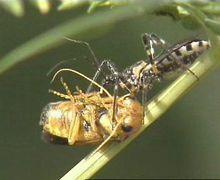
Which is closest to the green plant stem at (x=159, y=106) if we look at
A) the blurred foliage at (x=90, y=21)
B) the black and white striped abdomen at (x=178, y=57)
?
the blurred foliage at (x=90, y=21)

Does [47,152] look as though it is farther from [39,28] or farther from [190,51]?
[190,51]

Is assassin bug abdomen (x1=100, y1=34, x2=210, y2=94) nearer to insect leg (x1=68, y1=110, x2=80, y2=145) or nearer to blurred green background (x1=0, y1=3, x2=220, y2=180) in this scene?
blurred green background (x1=0, y1=3, x2=220, y2=180)

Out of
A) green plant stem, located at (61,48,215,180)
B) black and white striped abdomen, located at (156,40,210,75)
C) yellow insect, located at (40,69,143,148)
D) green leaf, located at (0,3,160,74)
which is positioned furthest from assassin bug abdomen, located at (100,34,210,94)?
green leaf, located at (0,3,160,74)

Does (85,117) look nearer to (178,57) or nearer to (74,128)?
(74,128)

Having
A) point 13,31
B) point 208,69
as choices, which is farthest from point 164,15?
point 13,31

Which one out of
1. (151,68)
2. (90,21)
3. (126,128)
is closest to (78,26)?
(90,21)

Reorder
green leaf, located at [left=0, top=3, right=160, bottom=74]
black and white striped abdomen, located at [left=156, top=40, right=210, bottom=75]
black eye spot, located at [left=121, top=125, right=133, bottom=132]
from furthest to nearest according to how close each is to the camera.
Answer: black and white striped abdomen, located at [left=156, top=40, right=210, bottom=75] → black eye spot, located at [left=121, top=125, right=133, bottom=132] → green leaf, located at [left=0, top=3, right=160, bottom=74]
